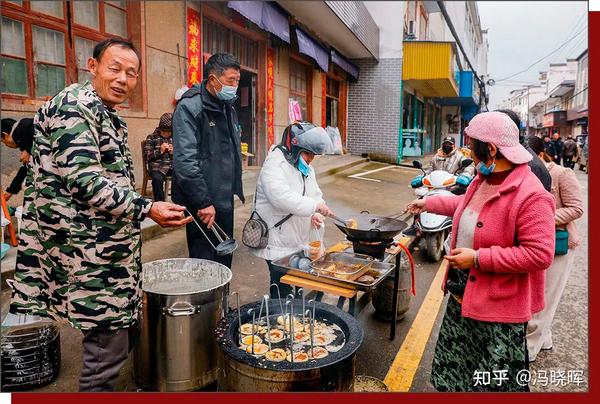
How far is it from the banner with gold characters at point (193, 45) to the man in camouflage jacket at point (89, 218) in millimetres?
4514

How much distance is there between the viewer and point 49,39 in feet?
15.3

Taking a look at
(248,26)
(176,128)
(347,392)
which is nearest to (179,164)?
(176,128)

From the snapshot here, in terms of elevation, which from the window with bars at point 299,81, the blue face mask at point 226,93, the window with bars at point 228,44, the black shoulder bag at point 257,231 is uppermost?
the window with bars at point 228,44

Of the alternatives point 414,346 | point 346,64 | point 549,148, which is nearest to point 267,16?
point 346,64

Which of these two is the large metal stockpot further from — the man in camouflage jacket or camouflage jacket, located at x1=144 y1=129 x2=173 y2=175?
camouflage jacket, located at x1=144 y1=129 x2=173 y2=175

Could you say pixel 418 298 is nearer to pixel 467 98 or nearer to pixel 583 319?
pixel 583 319

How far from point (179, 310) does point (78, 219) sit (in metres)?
0.75

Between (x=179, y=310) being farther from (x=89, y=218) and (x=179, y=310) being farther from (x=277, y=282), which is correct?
(x=277, y=282)

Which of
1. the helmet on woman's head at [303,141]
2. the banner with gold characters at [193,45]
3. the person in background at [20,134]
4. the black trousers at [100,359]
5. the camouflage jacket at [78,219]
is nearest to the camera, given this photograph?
the camouflage jacket at [78,219]

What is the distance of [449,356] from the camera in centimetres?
239

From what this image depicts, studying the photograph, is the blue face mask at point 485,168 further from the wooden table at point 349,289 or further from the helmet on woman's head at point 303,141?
the helmet on woman's head at point 303,141

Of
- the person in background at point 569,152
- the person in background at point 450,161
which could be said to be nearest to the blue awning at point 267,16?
the person in background at point 450,161

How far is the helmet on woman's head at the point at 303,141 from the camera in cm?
300

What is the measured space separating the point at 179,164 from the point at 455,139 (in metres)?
3.36
